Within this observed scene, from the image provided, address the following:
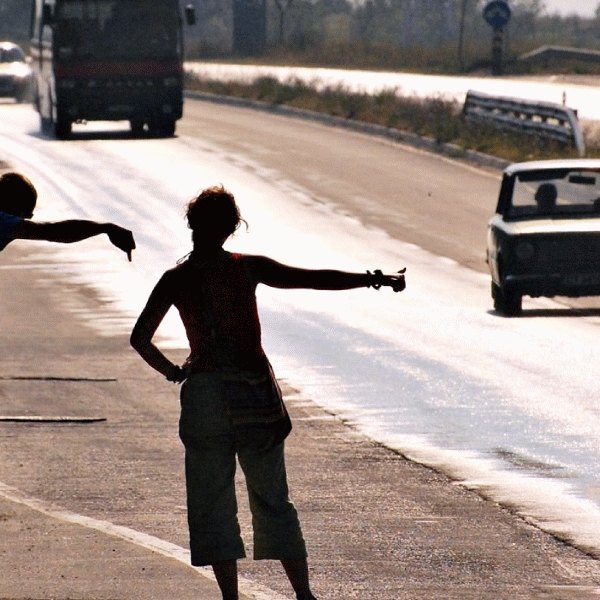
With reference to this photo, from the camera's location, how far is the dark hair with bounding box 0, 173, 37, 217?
275 inches

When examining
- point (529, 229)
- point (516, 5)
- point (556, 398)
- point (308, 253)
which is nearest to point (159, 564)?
point (556, 398)

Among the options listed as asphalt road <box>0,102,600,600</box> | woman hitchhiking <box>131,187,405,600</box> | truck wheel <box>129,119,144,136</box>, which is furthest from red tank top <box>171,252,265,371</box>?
truck wheel <box>129,119,144,136</box>

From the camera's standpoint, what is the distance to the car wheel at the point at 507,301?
17250 millimetres

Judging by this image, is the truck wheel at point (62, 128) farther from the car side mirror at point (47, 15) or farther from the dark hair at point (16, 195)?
the dark hair at point (16, 195)

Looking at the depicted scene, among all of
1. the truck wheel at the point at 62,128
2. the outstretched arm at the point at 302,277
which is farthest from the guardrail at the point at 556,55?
the outstretched arm at the point at 302,277

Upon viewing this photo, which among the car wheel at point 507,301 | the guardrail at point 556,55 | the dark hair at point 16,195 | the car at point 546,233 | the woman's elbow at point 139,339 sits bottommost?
the guardrail at point 556,55

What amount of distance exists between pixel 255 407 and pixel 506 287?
10.8 m

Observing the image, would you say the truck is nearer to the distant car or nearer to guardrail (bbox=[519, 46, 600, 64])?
the distant car

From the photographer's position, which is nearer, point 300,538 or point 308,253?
point 300,538

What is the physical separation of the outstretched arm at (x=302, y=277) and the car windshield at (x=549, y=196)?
10.9 metres

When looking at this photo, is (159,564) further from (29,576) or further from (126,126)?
(126,126)

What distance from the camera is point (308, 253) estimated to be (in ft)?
75.7

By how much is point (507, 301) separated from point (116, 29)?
20807mm

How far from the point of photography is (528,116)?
36.5m
